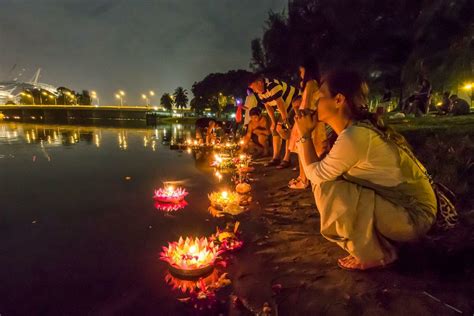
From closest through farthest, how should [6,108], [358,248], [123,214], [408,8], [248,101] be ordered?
[358,248]
[123,214]
[248,101]
[408,8]
[6,108]

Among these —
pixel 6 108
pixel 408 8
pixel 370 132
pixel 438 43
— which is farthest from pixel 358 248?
pixel 6 108

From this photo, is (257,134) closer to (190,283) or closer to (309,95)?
(309,95)

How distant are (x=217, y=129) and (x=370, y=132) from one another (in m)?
12.4

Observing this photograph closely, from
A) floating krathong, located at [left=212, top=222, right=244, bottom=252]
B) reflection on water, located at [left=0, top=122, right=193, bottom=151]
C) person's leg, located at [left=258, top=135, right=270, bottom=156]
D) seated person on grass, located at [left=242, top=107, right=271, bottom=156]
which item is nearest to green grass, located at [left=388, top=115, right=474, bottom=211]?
floating krathong, located at [left=212, top=222, right=244, bottom=252]

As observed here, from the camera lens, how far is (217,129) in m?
14.9

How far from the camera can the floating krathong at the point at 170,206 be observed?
17.4ft

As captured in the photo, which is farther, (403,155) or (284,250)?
(284,250)

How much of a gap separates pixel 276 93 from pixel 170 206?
435cm

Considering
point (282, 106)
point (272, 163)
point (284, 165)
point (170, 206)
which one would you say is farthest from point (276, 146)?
point (170, 206)

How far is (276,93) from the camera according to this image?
27.4 ft

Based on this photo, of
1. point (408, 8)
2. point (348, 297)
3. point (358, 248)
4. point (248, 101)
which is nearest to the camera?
point (348, 297)

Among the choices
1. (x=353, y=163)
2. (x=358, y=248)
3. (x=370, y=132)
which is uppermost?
(x=370, y=132)

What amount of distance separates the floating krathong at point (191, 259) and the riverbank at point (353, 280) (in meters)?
0.31

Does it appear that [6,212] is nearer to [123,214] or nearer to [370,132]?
[123,214]
